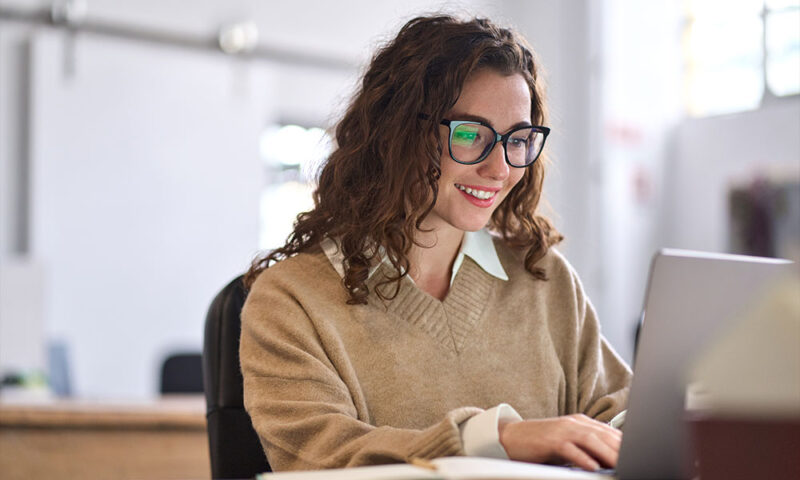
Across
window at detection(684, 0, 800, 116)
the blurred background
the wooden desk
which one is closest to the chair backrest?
the blurred background

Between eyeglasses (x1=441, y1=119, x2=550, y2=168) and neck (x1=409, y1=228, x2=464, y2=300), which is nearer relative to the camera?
eyeglasses (x1=441, y1=119, x2=550, y2=168)

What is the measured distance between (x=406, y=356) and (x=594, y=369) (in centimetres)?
37

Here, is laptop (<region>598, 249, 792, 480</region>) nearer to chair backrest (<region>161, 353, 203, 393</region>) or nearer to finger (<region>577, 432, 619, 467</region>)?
finger (<region>577, 432, 619, 467</region>)

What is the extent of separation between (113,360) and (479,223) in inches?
Result: 166


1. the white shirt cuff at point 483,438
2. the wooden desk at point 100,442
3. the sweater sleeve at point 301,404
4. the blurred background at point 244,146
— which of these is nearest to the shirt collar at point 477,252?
the sweater sleeve at point 301,404

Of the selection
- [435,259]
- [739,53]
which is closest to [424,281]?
[435,259]

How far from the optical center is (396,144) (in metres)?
1.65

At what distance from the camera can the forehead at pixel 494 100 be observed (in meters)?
1.61

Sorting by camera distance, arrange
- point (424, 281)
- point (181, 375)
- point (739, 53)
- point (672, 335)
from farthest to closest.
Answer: point (739, 53) < point (181, 375) < point (424, 281) < point (672, 335)

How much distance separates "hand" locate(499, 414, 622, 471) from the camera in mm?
1125

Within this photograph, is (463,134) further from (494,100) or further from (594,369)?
(594,369)

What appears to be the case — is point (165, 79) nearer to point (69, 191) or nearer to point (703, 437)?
point (69, 191)

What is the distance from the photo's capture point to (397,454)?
1.19 meters

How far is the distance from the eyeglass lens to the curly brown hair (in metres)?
0.06
